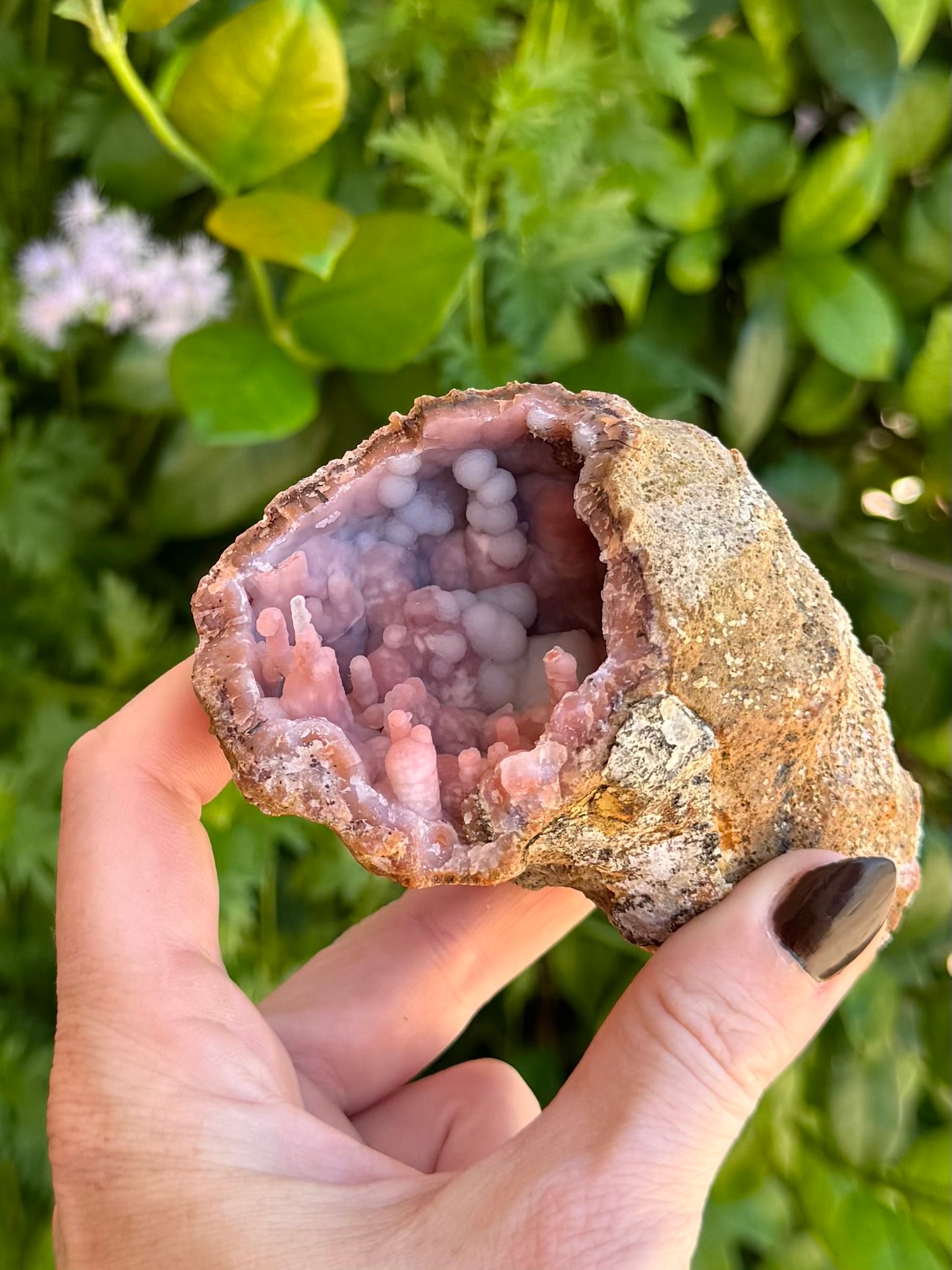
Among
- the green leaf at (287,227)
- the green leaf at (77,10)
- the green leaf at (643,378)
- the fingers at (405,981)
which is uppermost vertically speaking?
the green leaf at (77,10)

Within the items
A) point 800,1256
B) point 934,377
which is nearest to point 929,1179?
point 800,1256

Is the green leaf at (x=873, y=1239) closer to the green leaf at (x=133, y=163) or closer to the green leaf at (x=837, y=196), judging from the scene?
the green leaf at (x=837, y=196)

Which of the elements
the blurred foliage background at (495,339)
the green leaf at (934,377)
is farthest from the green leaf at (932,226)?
the green leaf at (934,377)

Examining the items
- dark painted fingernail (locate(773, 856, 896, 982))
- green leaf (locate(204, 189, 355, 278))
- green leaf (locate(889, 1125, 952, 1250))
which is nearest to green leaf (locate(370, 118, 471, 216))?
green leaf (locate(204, 189, 355, 278))

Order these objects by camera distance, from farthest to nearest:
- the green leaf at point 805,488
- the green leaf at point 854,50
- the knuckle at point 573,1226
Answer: the green leaf at point 805,488, the green leaf at point 854,50, the knuckle at point 573,1226

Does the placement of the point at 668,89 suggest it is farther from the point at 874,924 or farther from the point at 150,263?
the point at 874,924

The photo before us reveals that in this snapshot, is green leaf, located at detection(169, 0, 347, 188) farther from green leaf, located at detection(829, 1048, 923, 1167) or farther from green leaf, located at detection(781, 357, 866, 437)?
green leaf, located at detection(829, 1048, 923, 1167)

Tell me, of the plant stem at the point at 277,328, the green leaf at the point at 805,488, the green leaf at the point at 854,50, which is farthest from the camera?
the green leaf at the point at 805,488
